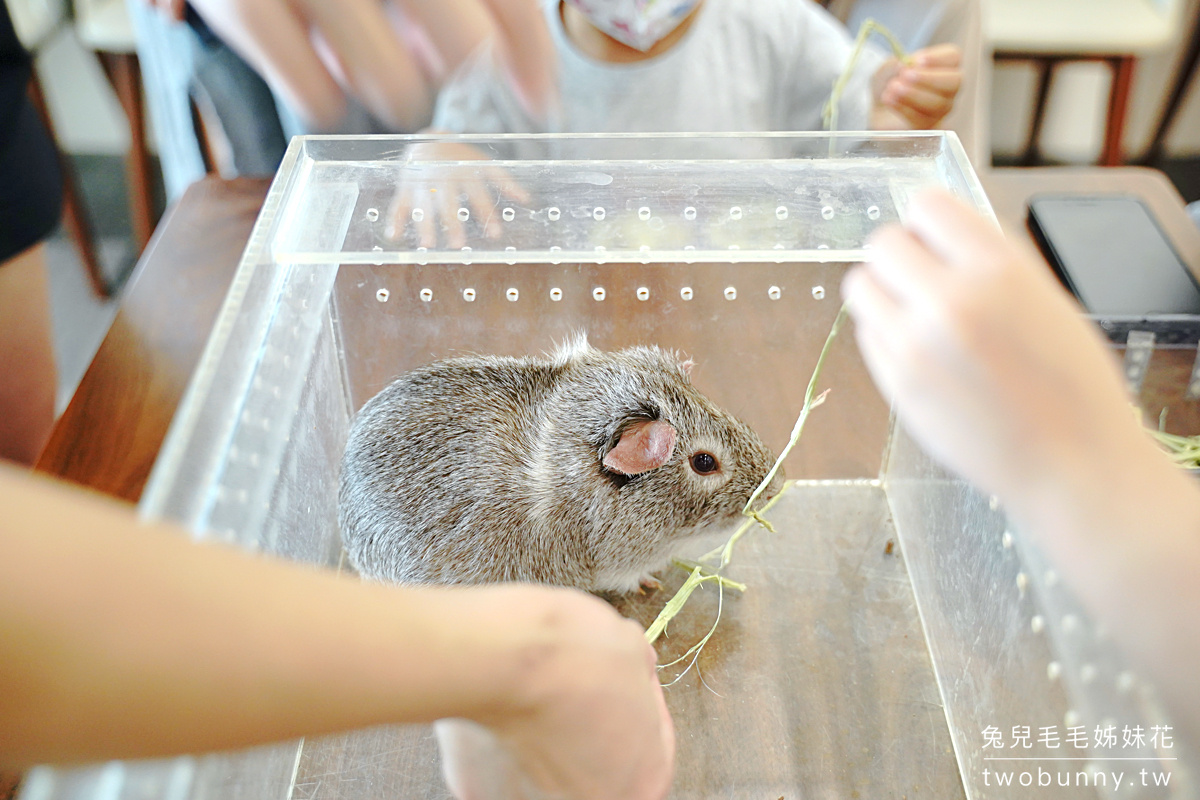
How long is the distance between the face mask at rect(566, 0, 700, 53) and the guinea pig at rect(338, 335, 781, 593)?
686 millimetres

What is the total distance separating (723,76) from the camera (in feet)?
5.42

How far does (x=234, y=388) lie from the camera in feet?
2.41

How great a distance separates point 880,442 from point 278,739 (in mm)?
913

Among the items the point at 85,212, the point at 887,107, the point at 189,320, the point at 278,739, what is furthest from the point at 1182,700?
the point at 85,212

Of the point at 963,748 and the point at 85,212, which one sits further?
the point at 85,212

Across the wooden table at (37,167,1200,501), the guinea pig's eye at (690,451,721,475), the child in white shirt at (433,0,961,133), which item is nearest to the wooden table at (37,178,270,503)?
the wooden table at (37,167,1200,501)

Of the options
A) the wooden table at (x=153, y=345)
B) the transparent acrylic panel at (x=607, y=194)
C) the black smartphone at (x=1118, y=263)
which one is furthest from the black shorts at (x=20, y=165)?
the black smartphone at (x=1118, y=263)

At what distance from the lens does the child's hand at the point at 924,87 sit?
60.1 inches

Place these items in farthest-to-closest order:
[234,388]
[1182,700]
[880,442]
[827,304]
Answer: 1. [880,442]
2. [827,304]
3. [234,388]
4. [1182,700]

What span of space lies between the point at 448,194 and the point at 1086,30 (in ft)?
7.32

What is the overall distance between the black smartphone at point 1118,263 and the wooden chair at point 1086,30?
116 cm

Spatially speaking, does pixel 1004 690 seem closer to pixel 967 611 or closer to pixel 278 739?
pixel 967 611

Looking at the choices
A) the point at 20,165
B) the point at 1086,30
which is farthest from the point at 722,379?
the point at 1086,30

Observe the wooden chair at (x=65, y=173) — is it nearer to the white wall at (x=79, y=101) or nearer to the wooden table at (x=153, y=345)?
the white wall at (x=79, y=101)
